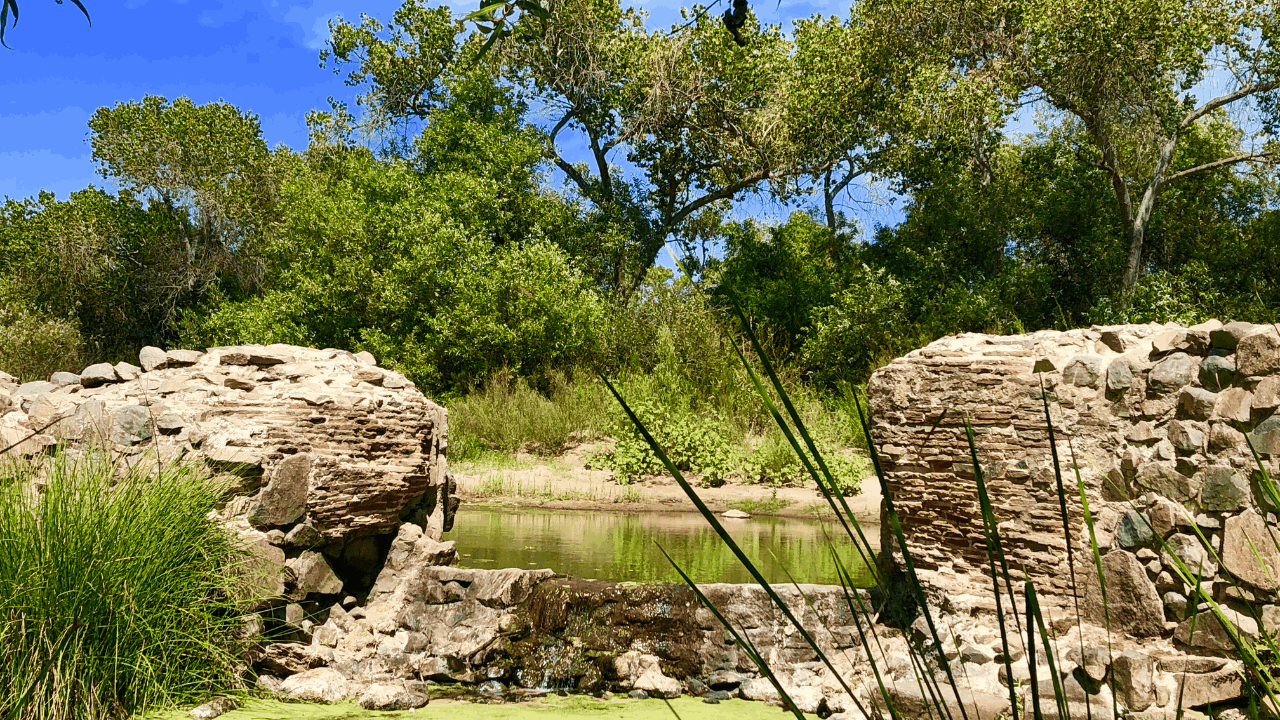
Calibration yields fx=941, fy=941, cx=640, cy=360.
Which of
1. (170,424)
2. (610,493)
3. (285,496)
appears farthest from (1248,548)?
(610,493)

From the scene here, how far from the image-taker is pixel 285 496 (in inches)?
230

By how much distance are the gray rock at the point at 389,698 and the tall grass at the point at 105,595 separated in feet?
2.32

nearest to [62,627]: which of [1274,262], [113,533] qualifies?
[113,533]

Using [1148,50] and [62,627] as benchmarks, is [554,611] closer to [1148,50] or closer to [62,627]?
[62,627]

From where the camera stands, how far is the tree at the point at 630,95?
60.0 feet

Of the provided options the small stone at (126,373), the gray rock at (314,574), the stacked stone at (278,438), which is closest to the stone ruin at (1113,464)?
the stacked stone at (278,438)

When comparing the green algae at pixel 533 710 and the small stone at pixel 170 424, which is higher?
the small stone at pixel 170 424

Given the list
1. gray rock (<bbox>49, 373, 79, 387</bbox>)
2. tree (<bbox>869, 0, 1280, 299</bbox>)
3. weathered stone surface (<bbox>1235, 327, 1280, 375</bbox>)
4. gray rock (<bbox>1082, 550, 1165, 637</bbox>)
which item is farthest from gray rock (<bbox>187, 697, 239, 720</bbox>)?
tree (<bbox>869, 0, 1280, 299</bbox>)

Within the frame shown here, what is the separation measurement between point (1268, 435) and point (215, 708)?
5371 mm

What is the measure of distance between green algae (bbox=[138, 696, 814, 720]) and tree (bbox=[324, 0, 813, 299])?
46.1ft

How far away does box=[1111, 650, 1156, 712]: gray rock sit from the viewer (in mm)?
4734

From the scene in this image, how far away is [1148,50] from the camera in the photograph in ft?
43.8

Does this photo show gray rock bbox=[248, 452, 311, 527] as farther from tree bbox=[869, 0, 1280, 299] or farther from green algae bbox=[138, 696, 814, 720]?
tree bbox=[869, 0, 1280, 299]

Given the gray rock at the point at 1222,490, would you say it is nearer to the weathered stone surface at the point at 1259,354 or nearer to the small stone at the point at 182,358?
the weathered stone surface at the point at 1259,354
